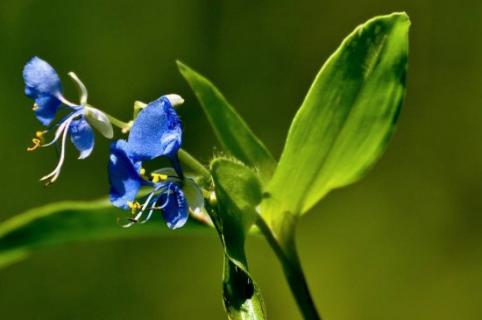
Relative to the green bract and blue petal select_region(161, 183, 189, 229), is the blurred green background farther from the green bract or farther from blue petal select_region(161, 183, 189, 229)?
blue petal select_region(161, 183, 189, 229)

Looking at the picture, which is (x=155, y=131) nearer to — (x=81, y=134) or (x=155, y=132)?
(x=155, y=132)

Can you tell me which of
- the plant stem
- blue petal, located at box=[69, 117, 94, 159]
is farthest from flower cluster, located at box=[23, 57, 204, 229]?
the plant stem

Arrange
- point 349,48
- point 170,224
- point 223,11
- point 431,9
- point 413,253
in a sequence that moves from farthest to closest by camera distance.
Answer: point 223,11 → point 431,9 → point 413,253 → point 349,48 → point 170,224

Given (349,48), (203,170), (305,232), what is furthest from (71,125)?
(305,232)

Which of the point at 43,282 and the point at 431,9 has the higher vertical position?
the point at 431,9

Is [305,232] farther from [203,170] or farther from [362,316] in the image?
[203,170]

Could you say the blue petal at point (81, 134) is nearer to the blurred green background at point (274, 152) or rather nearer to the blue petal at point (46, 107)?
the blue petal at point (46, 107)

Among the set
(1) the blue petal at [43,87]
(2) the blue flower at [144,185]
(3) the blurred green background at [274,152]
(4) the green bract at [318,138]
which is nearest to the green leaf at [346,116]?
(4) the green bract at [318,138]
